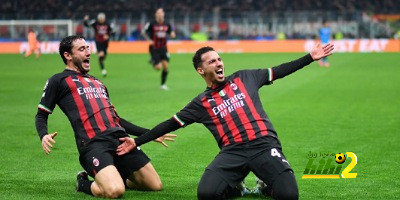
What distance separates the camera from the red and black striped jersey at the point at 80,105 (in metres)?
→ 8.96

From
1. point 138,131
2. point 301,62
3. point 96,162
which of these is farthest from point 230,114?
point 96,162

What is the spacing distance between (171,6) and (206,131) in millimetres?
44009

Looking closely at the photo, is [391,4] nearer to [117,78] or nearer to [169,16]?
[169,16]

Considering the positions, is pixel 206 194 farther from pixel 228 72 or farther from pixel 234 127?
pixel 228 72

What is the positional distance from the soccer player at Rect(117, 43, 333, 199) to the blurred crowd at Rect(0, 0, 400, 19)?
47473 millimetres

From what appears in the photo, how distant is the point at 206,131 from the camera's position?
14023 mm

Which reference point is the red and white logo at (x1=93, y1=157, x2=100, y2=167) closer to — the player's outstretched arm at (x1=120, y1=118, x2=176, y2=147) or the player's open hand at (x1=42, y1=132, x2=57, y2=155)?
the player's open hand at (x1=42, y1=132, x2=57, y2=155)

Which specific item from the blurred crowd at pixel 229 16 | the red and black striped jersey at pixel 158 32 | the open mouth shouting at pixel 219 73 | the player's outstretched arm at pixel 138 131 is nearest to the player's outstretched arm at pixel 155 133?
the player's outstretched arm at pixel 138 131

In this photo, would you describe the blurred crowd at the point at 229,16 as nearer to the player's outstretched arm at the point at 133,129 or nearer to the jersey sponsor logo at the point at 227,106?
the player's outstretched arm at the point at 133,129

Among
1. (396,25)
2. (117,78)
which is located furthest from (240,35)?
(117,78)

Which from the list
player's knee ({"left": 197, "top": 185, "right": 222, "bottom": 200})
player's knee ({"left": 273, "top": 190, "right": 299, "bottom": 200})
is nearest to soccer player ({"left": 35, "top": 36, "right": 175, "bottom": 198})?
player's knee ({"left": 197, "top": 185, "right": 222, "bottom": 200})

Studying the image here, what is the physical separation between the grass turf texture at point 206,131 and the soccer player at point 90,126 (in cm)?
23

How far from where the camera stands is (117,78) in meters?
27.4

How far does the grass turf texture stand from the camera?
9.09m
